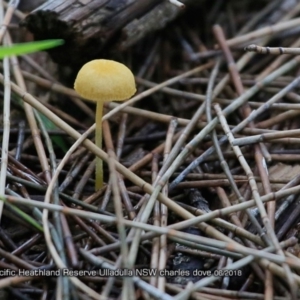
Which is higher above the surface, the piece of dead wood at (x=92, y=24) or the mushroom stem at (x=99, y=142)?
the piece of dead wood at (x=92, y=24)

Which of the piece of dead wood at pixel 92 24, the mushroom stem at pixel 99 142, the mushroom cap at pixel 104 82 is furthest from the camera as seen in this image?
the piece of dead wood at pixel 92 24

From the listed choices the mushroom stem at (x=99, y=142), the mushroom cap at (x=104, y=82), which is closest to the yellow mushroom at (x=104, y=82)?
the mushroom cap at (x=104, y=82)

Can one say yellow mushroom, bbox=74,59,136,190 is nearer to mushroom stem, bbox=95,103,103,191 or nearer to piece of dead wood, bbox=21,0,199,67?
mushroom stem, bbox=95,103,103,191

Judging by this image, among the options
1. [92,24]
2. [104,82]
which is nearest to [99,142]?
[104,82]

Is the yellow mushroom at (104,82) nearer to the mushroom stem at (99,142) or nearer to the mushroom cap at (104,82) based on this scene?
the mushroom cap at (104,82)

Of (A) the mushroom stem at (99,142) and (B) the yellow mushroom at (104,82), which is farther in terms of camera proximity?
(A) the mushroom stem at (99,142)
